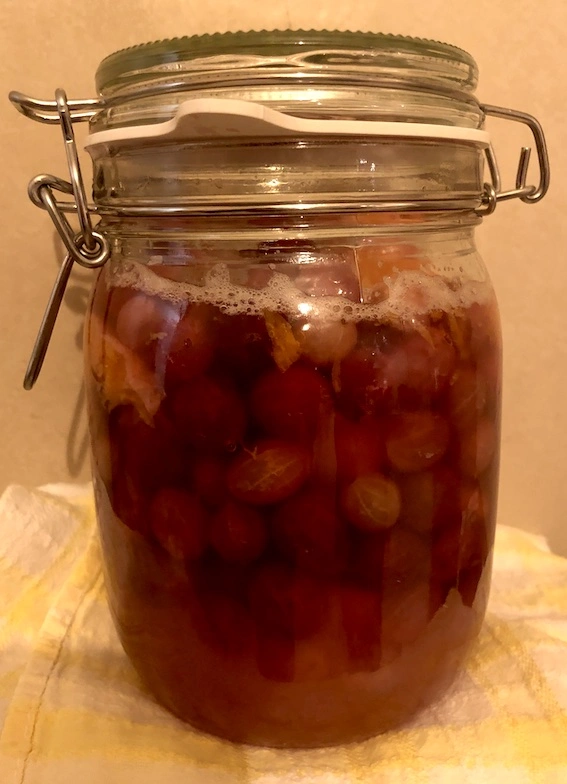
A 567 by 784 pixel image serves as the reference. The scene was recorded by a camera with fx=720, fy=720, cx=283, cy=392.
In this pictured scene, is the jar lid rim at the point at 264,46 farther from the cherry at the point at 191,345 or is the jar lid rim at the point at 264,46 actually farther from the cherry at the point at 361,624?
the cherry at the point at 361,624

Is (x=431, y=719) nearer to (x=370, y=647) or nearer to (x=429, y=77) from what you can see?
(x=370, y=647)

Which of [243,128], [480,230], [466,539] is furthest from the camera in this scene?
[480,230]

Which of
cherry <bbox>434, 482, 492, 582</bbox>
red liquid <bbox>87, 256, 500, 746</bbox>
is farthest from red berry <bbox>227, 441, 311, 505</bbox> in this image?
cherry <bbox>434, 482, 492, 582</bbox>

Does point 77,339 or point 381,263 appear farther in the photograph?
point 77,339

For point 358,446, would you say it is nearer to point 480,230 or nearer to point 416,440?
point 416,440

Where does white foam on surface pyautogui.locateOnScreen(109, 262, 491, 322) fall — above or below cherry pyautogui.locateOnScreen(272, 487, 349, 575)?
above

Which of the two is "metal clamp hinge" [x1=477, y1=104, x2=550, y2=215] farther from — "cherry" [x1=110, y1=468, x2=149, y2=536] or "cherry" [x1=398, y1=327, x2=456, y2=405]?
"cherry" [x1=110, y1=468, x2=149, y2=536]

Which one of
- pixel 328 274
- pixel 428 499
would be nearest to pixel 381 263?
pixel 328 274

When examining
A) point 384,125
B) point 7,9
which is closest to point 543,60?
point 384,125
